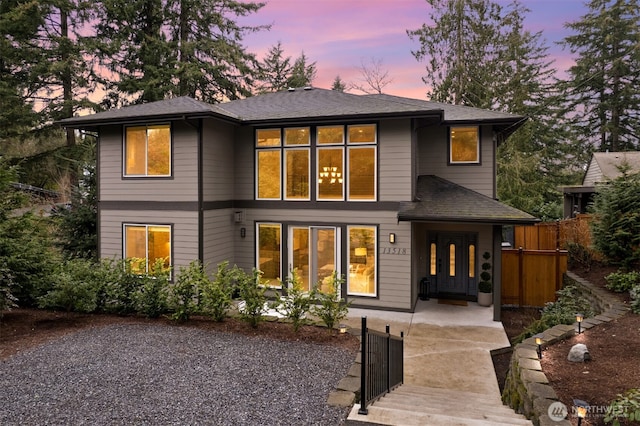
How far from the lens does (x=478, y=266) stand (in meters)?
10.0

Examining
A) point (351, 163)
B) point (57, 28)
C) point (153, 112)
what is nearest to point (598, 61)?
point (351, 163)

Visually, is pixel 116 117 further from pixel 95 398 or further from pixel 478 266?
pixel 478 266

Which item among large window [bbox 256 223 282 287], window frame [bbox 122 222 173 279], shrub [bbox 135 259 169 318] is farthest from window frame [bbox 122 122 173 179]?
shrub [bbox 135 259 169 318]

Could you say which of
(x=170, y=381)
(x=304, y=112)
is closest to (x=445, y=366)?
(x=170, y=381)

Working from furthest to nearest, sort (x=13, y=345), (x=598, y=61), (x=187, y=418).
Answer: (x=598, y=61), (x=13, y=345), (x=187, y=418)

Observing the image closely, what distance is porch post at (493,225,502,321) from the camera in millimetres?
8492

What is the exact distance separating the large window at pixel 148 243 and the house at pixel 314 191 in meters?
0.03

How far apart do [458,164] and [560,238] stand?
5.02m

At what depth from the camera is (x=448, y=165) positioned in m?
10.5

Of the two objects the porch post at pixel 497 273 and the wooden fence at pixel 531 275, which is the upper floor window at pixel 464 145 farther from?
the wooden fence at pixel 531 275

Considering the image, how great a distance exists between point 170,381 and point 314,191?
5.95 m

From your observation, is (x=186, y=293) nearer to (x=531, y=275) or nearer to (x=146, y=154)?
(x=146, y=154)

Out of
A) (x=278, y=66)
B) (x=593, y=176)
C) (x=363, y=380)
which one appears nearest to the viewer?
(x=363, y=380)

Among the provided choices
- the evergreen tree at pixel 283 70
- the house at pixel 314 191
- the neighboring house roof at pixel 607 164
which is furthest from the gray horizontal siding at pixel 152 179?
the evergreen tree at pixel 283 70
